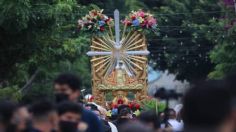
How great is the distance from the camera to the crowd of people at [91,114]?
5590mm

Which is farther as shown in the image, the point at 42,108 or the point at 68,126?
the point at 68,126

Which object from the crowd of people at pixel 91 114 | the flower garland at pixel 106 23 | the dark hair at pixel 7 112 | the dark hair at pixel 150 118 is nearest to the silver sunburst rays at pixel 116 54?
the flower garland at pixel 106 23

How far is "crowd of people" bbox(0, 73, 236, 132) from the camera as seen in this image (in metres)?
5.59

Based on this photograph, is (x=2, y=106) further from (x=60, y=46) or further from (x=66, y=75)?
(x=60, y=46)

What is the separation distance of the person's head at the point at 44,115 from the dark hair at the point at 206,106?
2.97 meters

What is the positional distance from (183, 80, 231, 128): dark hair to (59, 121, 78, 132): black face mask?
3.24 metres

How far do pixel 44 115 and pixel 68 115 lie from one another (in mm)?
452

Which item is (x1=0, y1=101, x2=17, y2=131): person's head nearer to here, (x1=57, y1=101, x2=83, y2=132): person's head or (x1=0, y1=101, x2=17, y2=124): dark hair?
(x1=0, y1=101, x2=17, y2=124): dark hair

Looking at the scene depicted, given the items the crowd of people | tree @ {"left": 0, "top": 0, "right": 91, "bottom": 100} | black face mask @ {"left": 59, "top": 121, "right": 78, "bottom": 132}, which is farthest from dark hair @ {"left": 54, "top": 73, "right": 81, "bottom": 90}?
tree @ {"left": 0, "top": 0, "right": 91, "bottom": 100}

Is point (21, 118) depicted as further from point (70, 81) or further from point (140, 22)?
point (140, 22)

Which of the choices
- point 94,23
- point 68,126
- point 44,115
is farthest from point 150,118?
point 94,23

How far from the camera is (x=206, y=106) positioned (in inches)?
220

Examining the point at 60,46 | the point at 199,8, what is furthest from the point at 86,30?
the point at 199,8

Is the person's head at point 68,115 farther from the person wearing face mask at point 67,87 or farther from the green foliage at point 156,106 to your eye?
the green foliage at point 156,106
